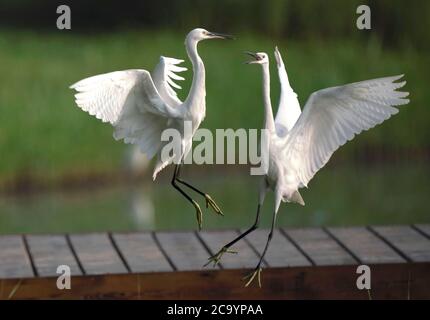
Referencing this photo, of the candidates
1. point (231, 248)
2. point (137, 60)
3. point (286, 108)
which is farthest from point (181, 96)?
point (286, 108)

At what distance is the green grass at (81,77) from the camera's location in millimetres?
4906

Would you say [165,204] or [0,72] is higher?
[0,72]

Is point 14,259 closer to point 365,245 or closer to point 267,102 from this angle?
point 365,245

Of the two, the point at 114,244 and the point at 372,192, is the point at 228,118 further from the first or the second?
the point at 114,244

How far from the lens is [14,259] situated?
3.03m

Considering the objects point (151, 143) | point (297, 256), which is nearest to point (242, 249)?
point (297, 256)

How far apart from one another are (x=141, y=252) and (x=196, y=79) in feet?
4.54

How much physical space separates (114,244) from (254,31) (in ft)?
6.98

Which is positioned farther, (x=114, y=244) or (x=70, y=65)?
(x=70, y=65)

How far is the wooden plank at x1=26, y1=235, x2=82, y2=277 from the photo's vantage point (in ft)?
9.57

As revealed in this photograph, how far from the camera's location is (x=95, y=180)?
492cm

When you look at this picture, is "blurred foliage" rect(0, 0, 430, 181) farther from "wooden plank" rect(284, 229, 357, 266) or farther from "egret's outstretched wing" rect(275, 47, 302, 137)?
"egret's outstretched wing" rect(275, 47, 302, 137)

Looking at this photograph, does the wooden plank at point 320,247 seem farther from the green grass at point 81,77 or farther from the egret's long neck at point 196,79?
the green grass at point 81,77

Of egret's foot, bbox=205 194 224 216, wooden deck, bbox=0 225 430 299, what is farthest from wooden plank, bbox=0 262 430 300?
egret's foot, bbox=205 194 224 216
